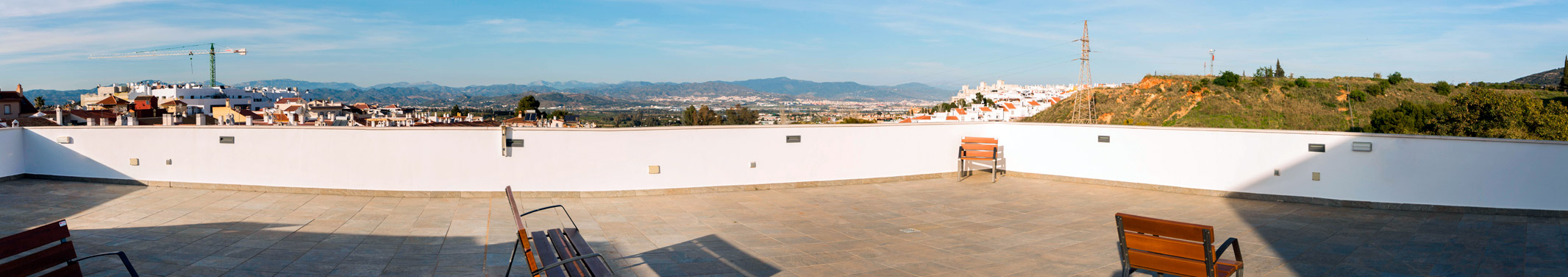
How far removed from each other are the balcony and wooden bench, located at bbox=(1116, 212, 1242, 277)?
3.71 feet

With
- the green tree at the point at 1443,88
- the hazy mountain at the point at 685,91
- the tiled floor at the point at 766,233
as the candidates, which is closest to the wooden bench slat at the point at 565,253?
the tiled floor at the point at 766,233

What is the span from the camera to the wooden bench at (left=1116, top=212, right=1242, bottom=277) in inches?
141

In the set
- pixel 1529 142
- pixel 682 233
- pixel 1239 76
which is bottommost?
pixel 682 233

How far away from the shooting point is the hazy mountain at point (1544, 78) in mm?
59463

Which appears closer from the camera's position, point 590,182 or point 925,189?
point 590,182

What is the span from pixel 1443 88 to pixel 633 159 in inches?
2742

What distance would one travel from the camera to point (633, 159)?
8711 millimetres

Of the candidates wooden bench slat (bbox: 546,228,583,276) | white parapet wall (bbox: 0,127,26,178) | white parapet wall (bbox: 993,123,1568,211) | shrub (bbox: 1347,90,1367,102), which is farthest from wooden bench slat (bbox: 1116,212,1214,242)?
shrub (bbox: 1347,90,1367,102)

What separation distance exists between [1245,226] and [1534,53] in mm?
59742

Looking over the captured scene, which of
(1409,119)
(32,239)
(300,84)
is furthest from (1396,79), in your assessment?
(300,84)

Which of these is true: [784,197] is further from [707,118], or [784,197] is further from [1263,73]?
[1263,73]

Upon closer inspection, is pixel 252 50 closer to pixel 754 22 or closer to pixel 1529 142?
pixel 754 22

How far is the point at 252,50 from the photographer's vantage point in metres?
138

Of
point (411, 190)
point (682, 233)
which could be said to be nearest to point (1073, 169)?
point (682, 233)
